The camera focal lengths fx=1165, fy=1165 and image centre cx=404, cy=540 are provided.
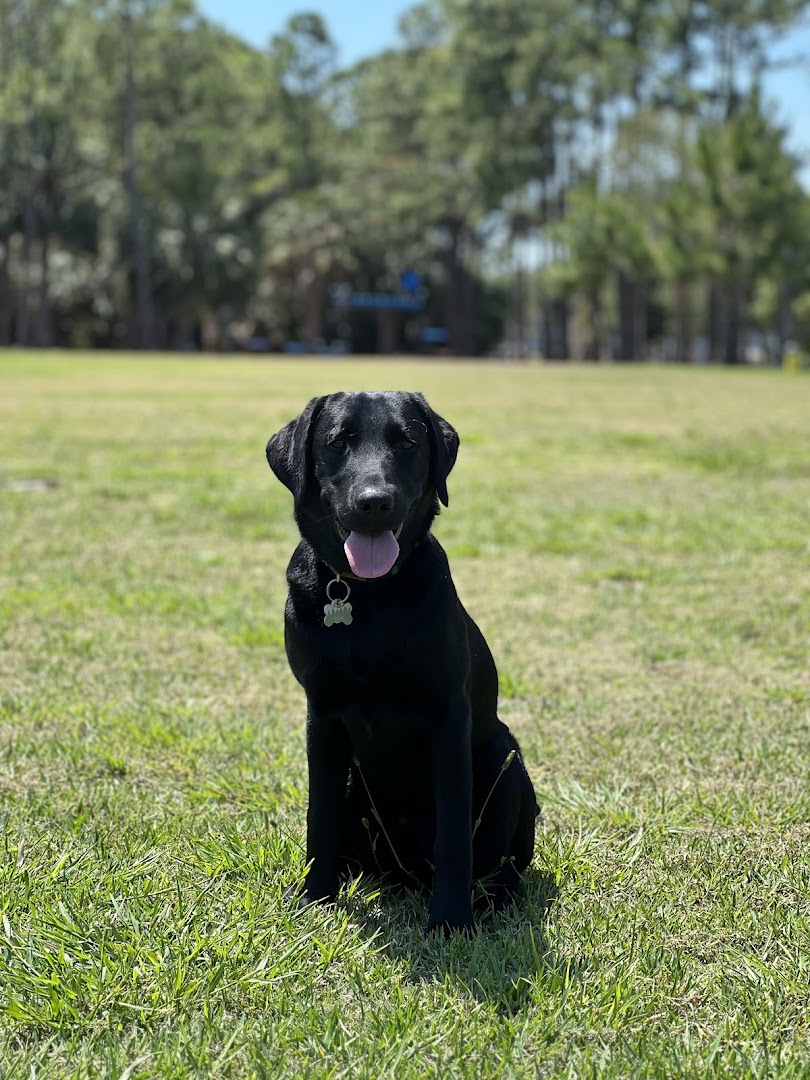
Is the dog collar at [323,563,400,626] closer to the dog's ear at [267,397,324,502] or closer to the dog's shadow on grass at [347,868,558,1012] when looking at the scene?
the dog's ear at [267,397,324,502]

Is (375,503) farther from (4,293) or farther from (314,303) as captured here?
(314,303)

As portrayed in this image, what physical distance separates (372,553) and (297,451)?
0.40m

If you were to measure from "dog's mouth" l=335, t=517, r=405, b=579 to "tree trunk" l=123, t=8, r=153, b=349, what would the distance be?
49.6 meters

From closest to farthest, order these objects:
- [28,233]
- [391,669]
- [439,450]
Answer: [391,669], [439,450], [28,233]

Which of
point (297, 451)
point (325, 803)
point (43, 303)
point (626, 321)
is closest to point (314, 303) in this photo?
point (43, 303)

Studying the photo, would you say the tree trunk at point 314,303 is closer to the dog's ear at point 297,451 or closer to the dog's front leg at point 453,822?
the dog's ear at point 297,451

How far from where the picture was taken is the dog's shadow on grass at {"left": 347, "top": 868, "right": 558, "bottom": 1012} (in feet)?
8.07

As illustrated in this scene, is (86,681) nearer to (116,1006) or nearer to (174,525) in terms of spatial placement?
(116,1006)

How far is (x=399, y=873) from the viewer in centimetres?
297

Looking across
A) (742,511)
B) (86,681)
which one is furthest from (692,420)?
(86,681)

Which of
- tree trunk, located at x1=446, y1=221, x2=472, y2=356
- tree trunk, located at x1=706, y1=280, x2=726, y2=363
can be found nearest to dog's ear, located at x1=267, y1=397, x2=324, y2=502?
tree trunk, located at x1=706, y1=280, x2=726, y2=363

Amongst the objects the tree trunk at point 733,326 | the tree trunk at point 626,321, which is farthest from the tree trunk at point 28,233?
the tree trunk at point 733,326

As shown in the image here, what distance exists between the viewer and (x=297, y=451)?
2.80 meters

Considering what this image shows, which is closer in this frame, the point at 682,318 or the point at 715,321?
the point at 715,321
